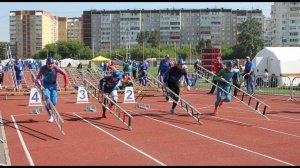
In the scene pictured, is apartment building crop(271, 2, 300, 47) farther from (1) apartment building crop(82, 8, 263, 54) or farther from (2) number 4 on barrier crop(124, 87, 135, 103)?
(2) number 4 on barrier crop(124, 87, 135, 103)

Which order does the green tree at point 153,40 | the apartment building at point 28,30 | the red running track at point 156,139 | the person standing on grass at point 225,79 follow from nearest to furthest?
the red running track at point 156,139
the person standing on grass at point 225,79
the green tree at point 153,40
the apartment building at point 28,30

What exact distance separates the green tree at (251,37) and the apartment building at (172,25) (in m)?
36.3

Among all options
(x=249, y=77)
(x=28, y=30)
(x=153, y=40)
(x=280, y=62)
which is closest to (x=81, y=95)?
(x=249, y=77)

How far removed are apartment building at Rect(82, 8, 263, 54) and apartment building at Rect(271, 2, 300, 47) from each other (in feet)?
35.6

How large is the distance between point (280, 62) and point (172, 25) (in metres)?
126

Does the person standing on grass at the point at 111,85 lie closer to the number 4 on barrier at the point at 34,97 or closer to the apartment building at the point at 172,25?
the number 4 on barrier at the point at 34,97

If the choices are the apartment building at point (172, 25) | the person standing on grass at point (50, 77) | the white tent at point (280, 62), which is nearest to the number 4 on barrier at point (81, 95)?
the person standing on grass at point (50, 77)

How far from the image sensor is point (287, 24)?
451 ft

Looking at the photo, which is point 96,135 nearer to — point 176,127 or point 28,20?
point 176,127

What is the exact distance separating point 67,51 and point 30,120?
119008 millimetres

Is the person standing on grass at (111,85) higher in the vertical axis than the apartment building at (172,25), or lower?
lower

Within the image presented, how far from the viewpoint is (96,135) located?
412 inches

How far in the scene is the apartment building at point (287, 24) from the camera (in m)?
136

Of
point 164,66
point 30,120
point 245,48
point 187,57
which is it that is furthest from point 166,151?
point 187,57
